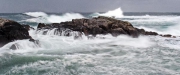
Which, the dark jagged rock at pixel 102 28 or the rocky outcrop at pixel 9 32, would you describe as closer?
the rocky outcrop at pixel 9 32

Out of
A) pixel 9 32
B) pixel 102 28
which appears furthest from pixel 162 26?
pixel 9 32

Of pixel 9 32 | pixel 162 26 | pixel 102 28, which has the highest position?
pixel 9 32

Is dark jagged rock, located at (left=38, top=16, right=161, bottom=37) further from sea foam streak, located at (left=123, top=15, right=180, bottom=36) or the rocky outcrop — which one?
sea foam streak, located at (left=123, top=15, right=180, bottom=36)

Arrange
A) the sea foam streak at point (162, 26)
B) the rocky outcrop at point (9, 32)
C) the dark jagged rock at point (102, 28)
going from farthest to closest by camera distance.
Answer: the sea foam streak at point (162, 26)
the dark jagged rock at point (102, 28)
the rocky outcrop at point (9, 32)

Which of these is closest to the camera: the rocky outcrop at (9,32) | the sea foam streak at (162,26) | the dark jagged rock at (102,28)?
the rocky outcrop at (9,32)

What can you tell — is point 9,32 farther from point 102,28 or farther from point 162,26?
point 162,26

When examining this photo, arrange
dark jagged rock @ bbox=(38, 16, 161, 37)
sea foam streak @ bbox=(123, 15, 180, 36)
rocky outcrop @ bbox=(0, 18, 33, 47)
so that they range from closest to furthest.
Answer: rocky outcrop @ bbox=(0, 18, 33, 47) → dark jagged rock @ bbox=(38, 16, 161, 37) → sea foam streak @ bbox=(123, 15, 180, 36)

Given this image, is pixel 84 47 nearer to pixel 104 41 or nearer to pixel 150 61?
pixel 104 41

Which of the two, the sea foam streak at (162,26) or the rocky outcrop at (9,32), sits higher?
the rocky outcrop at (9,32)

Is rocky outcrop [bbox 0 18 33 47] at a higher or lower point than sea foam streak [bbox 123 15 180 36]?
higher

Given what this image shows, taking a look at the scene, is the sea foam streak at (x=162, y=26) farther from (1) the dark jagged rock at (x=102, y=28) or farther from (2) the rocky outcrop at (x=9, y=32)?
(2) the rocky outcrop at (x=9, y=32)

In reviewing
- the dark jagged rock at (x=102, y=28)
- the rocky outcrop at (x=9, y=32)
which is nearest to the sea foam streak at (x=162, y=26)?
the dark jagged rock at (x=102, y=28)

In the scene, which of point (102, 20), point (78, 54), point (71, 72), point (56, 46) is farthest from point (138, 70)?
point (102, 20)

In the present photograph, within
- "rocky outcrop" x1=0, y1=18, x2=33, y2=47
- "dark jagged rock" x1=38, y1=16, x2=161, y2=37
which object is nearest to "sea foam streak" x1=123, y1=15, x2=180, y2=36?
"dark jagged rock" x1=38, y1=16, x2=161, y2=37
